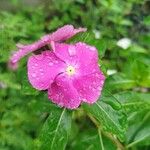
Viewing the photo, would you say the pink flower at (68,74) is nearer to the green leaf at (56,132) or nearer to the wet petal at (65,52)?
the wet petal at (65,52)

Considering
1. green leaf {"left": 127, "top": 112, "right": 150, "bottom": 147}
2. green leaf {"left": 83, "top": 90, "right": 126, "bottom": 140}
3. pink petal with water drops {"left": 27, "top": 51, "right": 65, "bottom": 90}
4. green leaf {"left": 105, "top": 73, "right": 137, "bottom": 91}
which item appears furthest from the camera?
green leaf {"left": 105, "top": 73, "right": 137, "bottom": 91}

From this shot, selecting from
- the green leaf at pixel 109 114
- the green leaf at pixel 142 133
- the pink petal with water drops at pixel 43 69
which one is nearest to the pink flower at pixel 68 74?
the pink petal with water drops at pixel 43 69

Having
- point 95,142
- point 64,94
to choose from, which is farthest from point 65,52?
point 95,142

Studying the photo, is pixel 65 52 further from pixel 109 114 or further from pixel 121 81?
pixel 121 81

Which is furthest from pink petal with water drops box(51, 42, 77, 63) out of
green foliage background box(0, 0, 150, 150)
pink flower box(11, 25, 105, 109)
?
green foliage background box(0, 0, 150, 150)

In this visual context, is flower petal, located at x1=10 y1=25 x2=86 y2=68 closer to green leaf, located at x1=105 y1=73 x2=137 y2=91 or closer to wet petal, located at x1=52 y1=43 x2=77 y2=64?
wet petal, located at x1=52 y1=43 x2=77 y2=64

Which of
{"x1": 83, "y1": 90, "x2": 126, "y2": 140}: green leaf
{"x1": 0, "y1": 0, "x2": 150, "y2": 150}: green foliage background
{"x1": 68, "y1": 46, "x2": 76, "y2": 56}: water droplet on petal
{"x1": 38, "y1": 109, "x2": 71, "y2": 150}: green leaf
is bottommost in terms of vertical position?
{"x1": 0, "y1": 0, "x2": 150, "y2": 150}: green foliage background

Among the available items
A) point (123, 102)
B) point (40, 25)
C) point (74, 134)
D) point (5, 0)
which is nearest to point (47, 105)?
point (123, 102)

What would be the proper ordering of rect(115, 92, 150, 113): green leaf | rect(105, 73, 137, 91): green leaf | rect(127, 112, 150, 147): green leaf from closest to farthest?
rect(115, 92, 150, 113): green leaf, rect(127, 112, 150, 147): green leaf, rect(105, 73, 137, 91): green leaf
